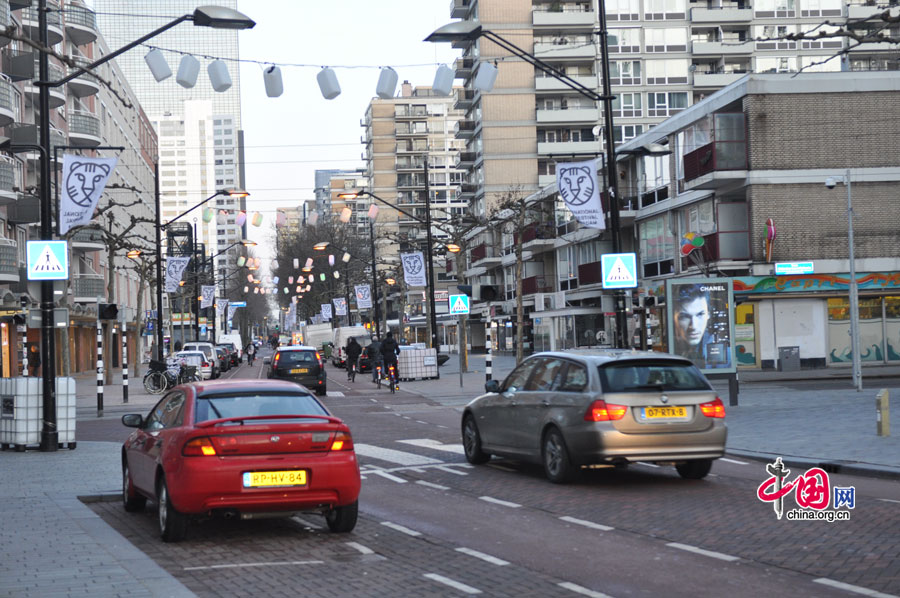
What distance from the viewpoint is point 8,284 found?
50375 mm

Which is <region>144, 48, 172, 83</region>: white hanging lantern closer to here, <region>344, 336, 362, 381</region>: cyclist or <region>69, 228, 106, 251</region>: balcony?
<region>344, 336, 362, 381</region>: cyclist

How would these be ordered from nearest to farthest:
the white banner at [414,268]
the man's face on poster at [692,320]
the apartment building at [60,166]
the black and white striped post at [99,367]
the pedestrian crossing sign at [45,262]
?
the pedestrian crossing sign at [45,262] < the black and white striped post at [99,367] < the man's face on poster at [692,320] < the white banner at [414,268] < the apartment building at [60,166]

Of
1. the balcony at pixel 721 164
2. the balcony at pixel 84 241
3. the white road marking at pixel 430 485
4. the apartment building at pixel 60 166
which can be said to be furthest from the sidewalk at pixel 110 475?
the balcony at pixel 84 241

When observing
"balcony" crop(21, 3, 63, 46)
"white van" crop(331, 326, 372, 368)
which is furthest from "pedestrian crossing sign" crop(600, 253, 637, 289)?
"white van" crop(331, 326, 372, 368)

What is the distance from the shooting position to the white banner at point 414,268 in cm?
4344

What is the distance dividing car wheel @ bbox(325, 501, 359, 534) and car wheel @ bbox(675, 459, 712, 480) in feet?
16.0

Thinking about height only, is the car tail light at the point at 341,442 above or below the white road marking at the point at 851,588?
above

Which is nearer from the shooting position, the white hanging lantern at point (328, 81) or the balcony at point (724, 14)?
the white hanging lantern at point (328, 81)

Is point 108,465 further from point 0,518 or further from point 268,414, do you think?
point 268,414

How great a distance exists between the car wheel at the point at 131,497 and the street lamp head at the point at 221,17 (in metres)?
8.25

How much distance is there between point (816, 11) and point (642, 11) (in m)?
13.7

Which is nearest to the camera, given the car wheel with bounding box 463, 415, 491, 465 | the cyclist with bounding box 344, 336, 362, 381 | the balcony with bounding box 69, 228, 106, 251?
the car wheel with bounding box 463, 415, 491, 465

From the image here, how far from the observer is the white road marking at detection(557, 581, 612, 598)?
23.3 feet

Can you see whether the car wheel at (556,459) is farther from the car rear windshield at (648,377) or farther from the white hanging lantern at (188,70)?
the white hanging lantern at (188,70)
